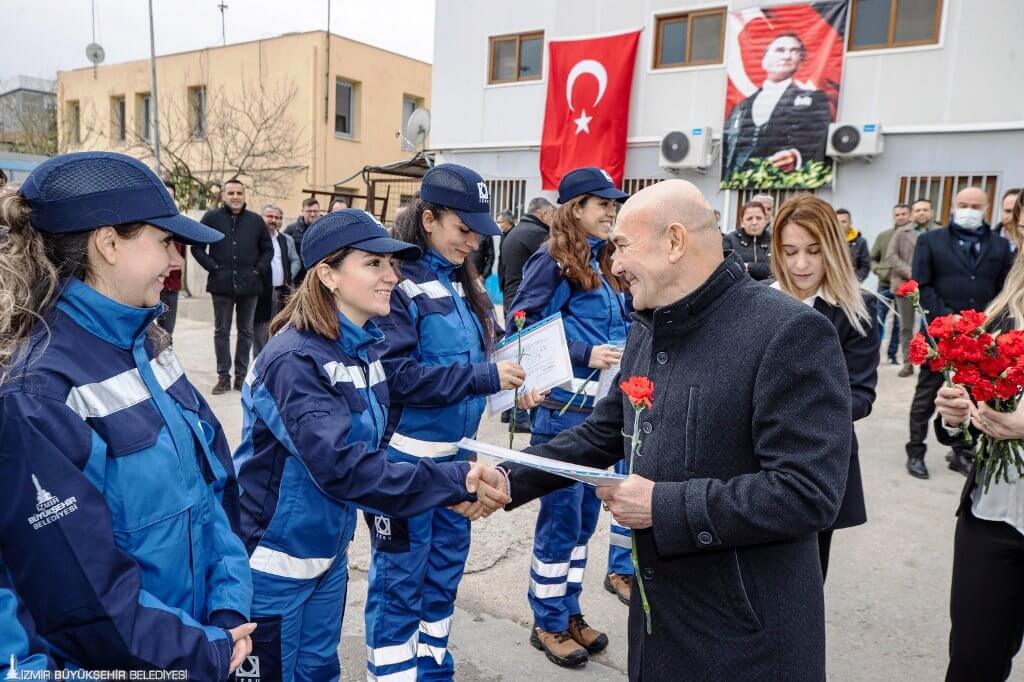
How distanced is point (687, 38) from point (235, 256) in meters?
8.97

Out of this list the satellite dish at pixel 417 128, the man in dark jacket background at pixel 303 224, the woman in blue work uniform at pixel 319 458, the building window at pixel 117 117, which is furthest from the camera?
the building window at pixel 117 117

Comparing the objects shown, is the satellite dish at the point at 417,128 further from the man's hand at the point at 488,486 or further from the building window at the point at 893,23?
the man's hand at the point at 488,486

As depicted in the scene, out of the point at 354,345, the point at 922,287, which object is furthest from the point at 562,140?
the point at 354,345

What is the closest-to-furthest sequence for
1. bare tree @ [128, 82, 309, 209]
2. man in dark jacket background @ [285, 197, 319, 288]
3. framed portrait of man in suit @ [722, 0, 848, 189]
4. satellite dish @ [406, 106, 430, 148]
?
1. man in dark jacket background @ [285, 197, 319, 288]
2. framed portrait of man in suit @ [722, 0, 848, 189]
3. satellite dish @ [406, 106, 430, 148]
4. bare tree @ [128, 82, 309, 209]

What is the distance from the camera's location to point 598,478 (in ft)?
5.62

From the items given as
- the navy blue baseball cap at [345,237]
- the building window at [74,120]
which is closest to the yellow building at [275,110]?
the building window at [74,120]

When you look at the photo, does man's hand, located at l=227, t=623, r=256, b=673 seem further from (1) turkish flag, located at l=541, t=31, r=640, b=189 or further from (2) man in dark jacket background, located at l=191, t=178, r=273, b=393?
(1) turkish flag, located at l=541, t=31, r=640, b=189

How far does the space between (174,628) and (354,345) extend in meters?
1.06

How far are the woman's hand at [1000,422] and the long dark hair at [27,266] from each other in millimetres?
2372

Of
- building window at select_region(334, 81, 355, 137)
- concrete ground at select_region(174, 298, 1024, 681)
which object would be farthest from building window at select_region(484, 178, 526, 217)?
concrete ground at select_region(174, 298, 1024, 681)

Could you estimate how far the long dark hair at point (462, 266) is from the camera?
300cm

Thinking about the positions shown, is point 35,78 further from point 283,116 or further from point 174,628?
point 174,628

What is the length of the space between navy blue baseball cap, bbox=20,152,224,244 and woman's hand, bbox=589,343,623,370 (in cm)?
217

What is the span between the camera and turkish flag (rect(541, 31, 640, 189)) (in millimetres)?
13383
